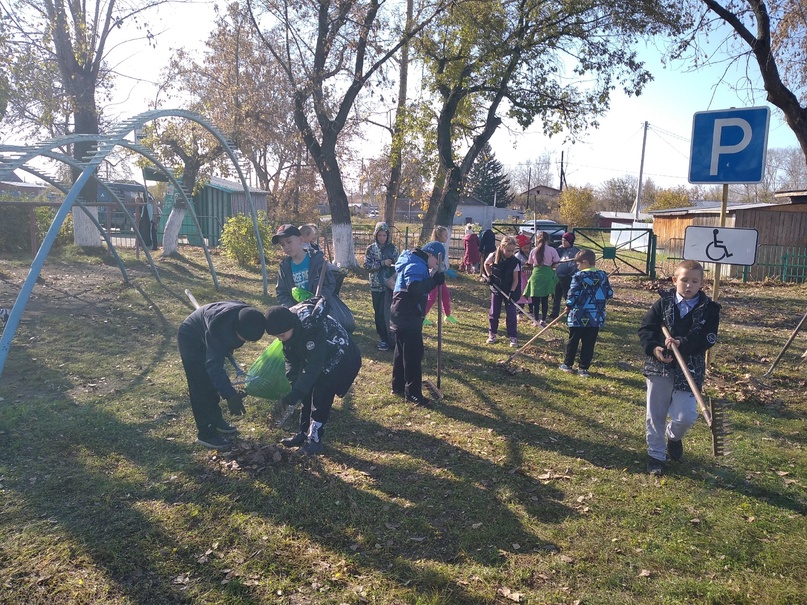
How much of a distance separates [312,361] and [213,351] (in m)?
0.74

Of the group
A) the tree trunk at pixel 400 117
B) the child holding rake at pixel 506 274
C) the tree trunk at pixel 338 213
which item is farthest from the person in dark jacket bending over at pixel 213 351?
the tree trunk at pixel 338 213

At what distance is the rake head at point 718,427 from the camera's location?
4.15 meters

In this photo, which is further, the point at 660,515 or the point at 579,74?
the point at 579,74

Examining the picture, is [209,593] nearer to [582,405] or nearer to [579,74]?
[582,405]

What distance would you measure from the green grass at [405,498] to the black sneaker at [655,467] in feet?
0.38

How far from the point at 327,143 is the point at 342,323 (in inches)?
427

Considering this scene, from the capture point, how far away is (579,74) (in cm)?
1549

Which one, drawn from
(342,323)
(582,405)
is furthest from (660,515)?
(342,323)

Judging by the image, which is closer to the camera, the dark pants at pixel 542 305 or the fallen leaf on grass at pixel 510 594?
the fallen leaf on grass at pixel 510 594

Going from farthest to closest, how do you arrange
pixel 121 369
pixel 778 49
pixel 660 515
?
pixel 778 49 → pixel 121 369 → pixel 660 515

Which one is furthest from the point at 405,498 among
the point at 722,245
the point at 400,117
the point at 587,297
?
the point at 400,117

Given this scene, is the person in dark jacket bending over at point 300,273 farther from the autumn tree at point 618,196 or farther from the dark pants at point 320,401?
the autumn tree at point 618,196

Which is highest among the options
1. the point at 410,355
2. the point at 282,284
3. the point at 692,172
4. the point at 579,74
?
the point at 579,74

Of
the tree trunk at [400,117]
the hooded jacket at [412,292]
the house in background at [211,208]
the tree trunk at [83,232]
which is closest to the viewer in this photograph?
the hooded jacket at [412,292]
